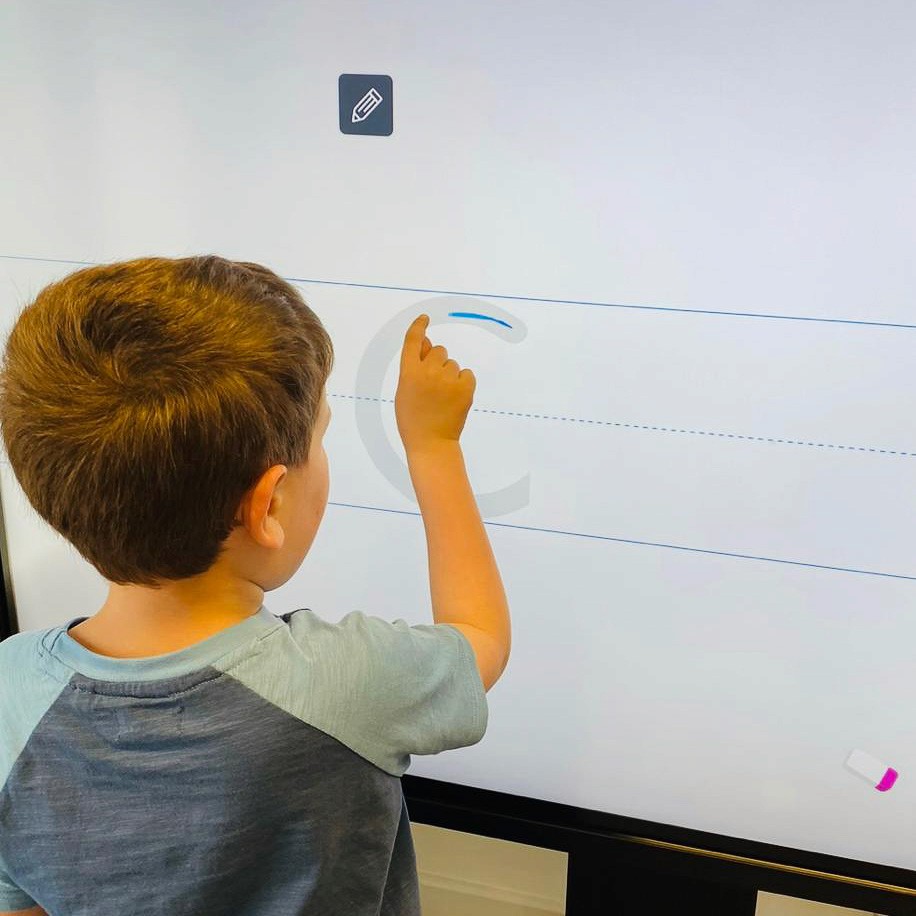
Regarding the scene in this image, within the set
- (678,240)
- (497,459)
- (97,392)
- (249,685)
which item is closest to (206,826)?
(249,685)

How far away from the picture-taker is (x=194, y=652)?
50 cm

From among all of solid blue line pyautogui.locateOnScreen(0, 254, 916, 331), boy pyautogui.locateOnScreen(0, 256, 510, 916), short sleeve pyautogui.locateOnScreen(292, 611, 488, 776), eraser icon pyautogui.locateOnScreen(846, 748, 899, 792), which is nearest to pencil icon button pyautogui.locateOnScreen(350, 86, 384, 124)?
solid blue line pyautogui.locateOnScreen(0, 254, 916, 331)

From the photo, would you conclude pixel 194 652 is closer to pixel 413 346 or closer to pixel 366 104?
pixel 413 346

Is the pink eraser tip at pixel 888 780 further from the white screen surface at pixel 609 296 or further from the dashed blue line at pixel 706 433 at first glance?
the dashed blue line at pixel 706 433

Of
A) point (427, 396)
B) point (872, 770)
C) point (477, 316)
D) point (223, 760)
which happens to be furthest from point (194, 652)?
point (872, 770)

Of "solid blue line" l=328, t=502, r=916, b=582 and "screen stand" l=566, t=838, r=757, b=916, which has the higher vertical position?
"solid blue line" l=328, t=502, r=916, b=582

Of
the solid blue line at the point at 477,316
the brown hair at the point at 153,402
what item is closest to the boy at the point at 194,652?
the brown hair at the point at 153,402

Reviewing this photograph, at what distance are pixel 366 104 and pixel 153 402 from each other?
32 centimetres

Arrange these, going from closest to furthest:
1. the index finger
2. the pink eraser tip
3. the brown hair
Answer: the brown hair, the index finger, the pink eraser tip

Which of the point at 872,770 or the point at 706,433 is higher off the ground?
the point at 706,433

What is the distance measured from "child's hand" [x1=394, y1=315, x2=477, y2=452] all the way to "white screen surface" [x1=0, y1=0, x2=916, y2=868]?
0.10m

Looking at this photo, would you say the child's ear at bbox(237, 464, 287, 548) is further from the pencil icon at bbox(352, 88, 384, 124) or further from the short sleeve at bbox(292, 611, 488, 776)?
the pencil icon at bbox(352, 88, 384, 124)

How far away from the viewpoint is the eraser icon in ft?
2.38

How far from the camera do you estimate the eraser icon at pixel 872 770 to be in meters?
0.73
